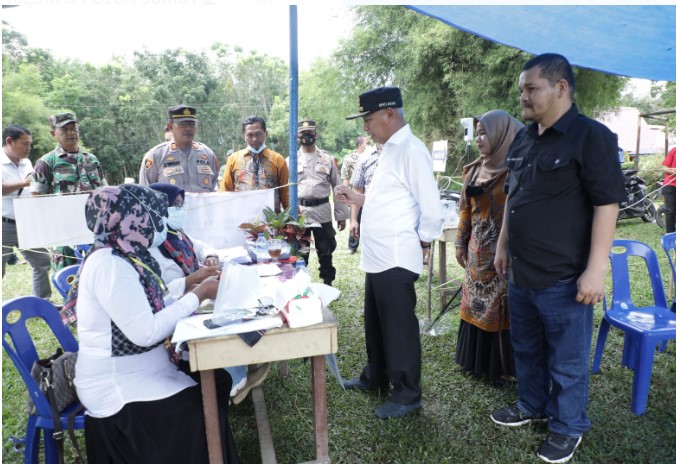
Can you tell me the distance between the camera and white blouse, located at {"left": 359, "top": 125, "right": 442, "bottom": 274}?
246 centimetres

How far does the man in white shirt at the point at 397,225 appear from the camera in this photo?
247 cm

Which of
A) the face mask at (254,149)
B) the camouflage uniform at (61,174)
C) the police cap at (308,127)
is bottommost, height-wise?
the camouflage uniform at (61,174)

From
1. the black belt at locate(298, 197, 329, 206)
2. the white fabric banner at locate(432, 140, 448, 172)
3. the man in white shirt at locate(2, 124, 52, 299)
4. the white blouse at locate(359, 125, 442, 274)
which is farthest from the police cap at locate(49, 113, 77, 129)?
the white fabric banner at locate(432, 140, 448, 172)

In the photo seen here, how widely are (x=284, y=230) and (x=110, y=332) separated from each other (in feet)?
4.74

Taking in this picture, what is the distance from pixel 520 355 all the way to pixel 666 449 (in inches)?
33.1

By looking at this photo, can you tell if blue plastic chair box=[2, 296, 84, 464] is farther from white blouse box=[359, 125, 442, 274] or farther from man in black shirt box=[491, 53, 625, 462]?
man in black shirt box=[491, 53, 625, 462]

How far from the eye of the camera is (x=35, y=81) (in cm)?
2361

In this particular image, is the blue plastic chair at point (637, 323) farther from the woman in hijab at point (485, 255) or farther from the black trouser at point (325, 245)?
the black trouser at point (325, 245)

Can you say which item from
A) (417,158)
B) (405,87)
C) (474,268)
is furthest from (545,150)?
(405,87)

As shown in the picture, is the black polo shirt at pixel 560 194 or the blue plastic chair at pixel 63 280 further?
the blue plastic chair at pixel 63 280

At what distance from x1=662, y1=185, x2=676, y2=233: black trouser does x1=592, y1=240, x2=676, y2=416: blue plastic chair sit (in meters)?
4.74

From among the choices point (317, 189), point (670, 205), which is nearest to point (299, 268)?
point (317, 189)

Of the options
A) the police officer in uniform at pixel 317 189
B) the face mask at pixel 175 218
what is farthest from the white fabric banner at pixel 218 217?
the police officer in uniform at pixel 317 189

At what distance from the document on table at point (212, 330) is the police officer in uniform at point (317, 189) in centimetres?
311
